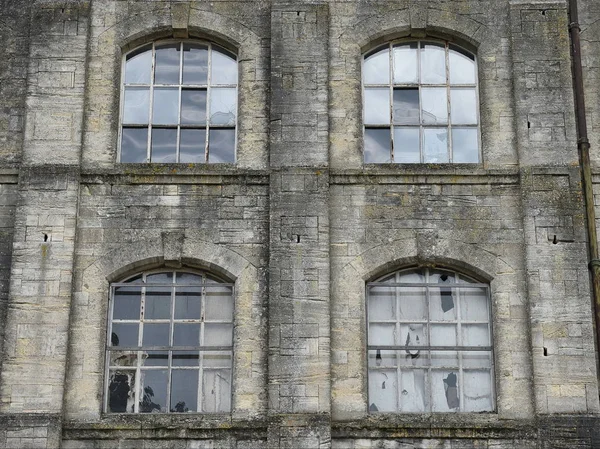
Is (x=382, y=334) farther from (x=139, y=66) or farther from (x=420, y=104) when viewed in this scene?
(x=139, y=66)

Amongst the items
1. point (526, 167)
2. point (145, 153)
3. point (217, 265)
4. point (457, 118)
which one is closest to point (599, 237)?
point (526, 167)

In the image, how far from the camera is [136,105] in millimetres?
20047

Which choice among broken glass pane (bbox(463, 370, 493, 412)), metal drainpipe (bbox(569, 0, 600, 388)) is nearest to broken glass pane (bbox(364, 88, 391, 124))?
metal drainpipe (bbox(569, 0, 600, 388))

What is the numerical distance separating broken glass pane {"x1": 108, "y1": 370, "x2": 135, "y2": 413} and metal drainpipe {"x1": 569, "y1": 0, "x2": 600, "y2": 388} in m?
6.23

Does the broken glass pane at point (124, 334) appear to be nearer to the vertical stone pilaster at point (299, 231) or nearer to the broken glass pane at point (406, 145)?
the vertical stone pilaster at point (299, 231)

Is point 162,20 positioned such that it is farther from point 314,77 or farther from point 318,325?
point 318,325

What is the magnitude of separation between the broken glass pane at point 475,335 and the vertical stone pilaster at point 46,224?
5347 millimetres

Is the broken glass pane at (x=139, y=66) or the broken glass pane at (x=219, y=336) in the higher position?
the broken glass pane at (x=139, y=66)

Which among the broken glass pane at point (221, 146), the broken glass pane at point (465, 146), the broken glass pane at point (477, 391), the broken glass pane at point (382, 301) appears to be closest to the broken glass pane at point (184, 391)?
the broken glass pane at point (382, 301)

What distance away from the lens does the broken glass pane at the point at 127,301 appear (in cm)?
1888

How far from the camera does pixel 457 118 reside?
20.0m

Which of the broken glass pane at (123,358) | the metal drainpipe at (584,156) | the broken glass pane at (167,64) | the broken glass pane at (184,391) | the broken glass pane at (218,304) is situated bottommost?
the broken glass pane at (184,391)

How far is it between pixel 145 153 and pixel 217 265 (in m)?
2.15

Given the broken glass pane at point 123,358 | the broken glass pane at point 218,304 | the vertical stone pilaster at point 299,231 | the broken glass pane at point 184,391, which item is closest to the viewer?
the vertical stone pilaster at point 299,231
